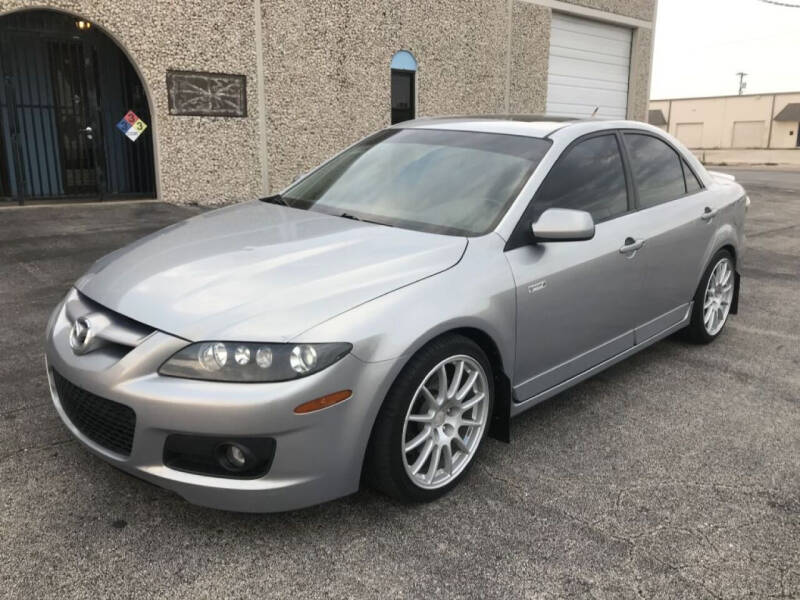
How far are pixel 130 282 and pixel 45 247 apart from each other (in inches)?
203

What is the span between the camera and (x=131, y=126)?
33.2 feet

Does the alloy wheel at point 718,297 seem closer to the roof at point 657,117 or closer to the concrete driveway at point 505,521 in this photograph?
the concrete driveway at point 505,521

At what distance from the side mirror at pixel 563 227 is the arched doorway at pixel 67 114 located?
8546 mm

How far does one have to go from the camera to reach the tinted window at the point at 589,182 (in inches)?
137

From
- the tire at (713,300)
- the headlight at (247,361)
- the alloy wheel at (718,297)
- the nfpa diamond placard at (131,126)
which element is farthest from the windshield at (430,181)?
the nfpa diamond placard at (131,126)

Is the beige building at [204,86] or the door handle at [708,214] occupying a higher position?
the beige building at [204,86]

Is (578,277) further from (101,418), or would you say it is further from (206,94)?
(206,94)

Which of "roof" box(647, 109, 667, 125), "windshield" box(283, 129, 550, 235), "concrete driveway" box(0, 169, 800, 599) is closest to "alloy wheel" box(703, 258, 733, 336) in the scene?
"concrete driveway" box(0, 169, 800, 599)

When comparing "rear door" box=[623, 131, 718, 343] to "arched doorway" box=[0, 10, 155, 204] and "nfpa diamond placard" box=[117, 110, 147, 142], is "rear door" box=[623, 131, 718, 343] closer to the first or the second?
"nfpa diamond placard" box=[117, 110, 147, 142]

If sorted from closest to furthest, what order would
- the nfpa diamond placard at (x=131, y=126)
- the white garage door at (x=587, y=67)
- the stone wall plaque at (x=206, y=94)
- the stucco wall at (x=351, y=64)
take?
the stone wall plaque at (x=206, y=94) → the nfpa diamond placard at (x=131, y=126) → the stucco wall at (x=351, y=64) → the white garage door at (x=587, y=67)

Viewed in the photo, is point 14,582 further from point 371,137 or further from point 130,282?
point 371,137

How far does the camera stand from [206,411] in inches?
91.5

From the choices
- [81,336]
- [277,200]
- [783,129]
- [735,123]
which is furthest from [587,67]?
[735,123]

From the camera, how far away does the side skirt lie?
10.8ft
